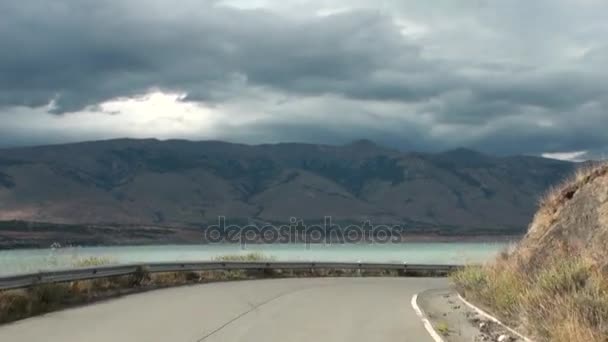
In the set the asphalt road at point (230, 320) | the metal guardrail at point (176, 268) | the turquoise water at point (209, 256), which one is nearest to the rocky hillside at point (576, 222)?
the asphalt road at point (230, 320)

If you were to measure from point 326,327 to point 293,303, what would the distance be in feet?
17.4

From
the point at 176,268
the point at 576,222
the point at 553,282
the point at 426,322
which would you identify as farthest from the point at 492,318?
the point at 176,268

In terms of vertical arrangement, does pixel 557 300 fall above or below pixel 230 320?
above

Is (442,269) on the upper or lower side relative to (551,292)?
lower

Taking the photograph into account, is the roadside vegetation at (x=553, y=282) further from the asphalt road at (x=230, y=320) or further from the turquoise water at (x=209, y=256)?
the turquoise water at (x=209, y=256)

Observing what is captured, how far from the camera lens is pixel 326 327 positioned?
14.3 meters

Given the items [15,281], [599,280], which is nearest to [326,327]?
[599,280]

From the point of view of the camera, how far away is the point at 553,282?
44.6 feet

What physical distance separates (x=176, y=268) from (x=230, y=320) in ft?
46.2

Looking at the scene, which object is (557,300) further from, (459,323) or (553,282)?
(459,323)

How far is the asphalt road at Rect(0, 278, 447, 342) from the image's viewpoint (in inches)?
503

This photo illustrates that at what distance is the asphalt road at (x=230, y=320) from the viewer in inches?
503

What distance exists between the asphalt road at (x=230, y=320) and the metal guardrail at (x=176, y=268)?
4.23 ft

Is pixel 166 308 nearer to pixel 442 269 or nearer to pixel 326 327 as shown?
pixel 326 327
